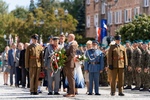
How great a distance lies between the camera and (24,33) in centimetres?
8331

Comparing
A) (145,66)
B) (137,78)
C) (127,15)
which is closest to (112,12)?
(127,15)

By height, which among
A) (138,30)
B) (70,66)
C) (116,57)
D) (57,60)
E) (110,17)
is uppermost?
(110,17)

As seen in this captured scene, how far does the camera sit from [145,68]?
25.8 m

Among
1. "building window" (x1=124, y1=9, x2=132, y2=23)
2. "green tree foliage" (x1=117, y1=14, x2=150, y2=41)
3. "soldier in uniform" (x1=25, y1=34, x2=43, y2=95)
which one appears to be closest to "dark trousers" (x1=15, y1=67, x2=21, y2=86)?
"soldier in uniform" (x1=25, y1=34, x2=43, y2=95)

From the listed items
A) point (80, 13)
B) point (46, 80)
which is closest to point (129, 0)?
point (80, 13)

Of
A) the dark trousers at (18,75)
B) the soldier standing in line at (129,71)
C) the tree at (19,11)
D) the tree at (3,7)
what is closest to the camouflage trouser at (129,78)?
the soldier standing in line at (129,71)

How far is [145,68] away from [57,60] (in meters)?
5.42

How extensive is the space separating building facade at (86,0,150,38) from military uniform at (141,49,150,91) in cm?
3857

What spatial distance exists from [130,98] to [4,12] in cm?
10808

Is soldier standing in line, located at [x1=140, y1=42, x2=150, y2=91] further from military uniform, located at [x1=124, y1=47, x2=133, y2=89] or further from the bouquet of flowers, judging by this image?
the bouquet of flowers

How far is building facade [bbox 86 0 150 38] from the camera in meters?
68.2

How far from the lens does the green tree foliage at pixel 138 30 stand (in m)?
49.9

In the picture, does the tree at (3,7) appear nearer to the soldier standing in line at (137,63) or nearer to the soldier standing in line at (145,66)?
the soldier standing in line at (137,63)

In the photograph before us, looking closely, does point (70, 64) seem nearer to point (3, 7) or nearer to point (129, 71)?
point (129, 71)
